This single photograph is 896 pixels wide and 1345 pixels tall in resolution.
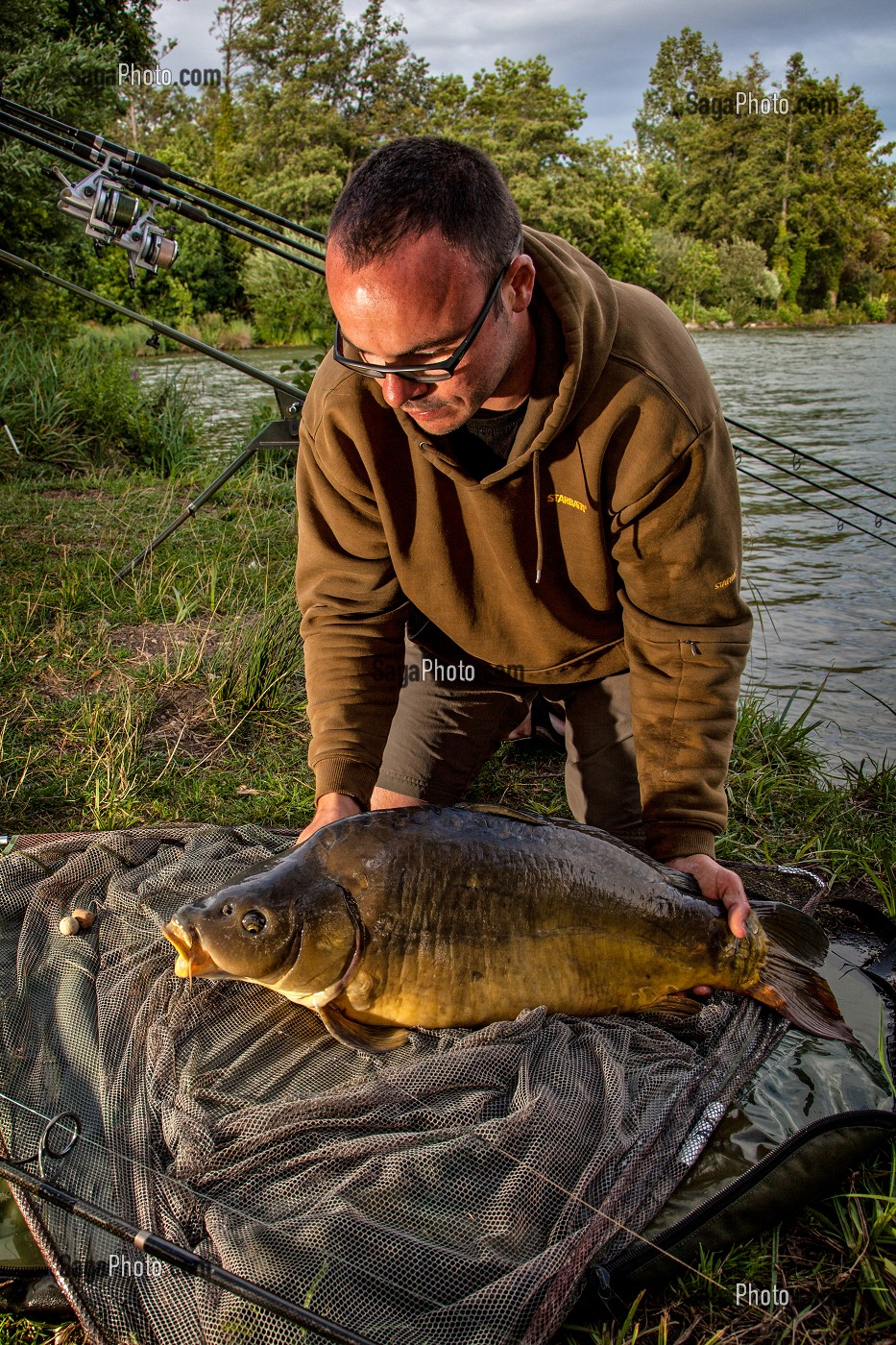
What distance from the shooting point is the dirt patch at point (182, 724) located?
3.13m

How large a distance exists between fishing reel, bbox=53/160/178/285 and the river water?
2.88 m

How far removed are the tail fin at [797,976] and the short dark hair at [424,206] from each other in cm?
138

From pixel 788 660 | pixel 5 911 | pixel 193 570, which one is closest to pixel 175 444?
pixel 193 570

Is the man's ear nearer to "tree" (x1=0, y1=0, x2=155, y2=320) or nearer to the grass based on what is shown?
the grass

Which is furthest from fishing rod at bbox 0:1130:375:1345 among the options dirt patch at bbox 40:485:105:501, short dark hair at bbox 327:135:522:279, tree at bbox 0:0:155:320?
tree at bbox 0:0:155:320

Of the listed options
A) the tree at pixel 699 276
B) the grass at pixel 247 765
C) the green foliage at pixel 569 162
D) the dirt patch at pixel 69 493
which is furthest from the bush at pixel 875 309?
the grass at pixel 247 765

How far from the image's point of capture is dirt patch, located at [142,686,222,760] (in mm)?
3133

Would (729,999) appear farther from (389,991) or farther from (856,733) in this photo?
(856,733)

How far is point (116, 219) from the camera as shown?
11.4 feet

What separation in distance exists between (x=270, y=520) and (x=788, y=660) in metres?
2.84

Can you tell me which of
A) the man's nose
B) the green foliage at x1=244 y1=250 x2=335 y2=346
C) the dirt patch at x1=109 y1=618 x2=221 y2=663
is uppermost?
the green foliage at x1=244 y1=250 x2=335 y2=346

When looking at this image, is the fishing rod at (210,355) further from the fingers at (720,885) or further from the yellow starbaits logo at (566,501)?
the fingers at (720,885)

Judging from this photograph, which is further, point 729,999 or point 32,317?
point 32,317

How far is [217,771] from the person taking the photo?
A: 3025 millimetres
